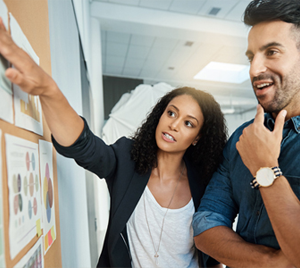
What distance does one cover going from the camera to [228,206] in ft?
3.77

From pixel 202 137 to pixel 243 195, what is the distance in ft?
1.88

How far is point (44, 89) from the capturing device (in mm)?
548

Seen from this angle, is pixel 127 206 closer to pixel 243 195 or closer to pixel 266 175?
pixel 243 195


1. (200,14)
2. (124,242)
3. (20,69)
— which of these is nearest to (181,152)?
(124,242)

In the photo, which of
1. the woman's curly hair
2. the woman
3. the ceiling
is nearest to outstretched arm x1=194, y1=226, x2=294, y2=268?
the woman

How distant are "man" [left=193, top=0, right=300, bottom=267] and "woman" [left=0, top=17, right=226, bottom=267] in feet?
0.70

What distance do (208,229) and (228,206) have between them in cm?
15

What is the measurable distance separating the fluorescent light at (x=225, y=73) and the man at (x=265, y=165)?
614 cm

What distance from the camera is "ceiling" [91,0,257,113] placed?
4332 mm

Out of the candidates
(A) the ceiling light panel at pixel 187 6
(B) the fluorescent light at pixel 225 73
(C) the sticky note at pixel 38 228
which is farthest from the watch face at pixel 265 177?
(B) the fluorescent light at pixel 225 73

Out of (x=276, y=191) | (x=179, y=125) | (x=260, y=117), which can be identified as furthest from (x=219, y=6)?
(x=276, y=191)

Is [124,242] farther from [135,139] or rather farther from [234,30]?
[234,30]

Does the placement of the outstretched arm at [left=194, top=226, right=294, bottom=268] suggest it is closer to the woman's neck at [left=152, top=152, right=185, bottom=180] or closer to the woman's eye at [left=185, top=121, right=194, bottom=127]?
Result: the woman's neck at [left=152, top=152, right=185, bottom=180]

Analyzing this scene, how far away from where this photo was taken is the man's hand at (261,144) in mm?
875
